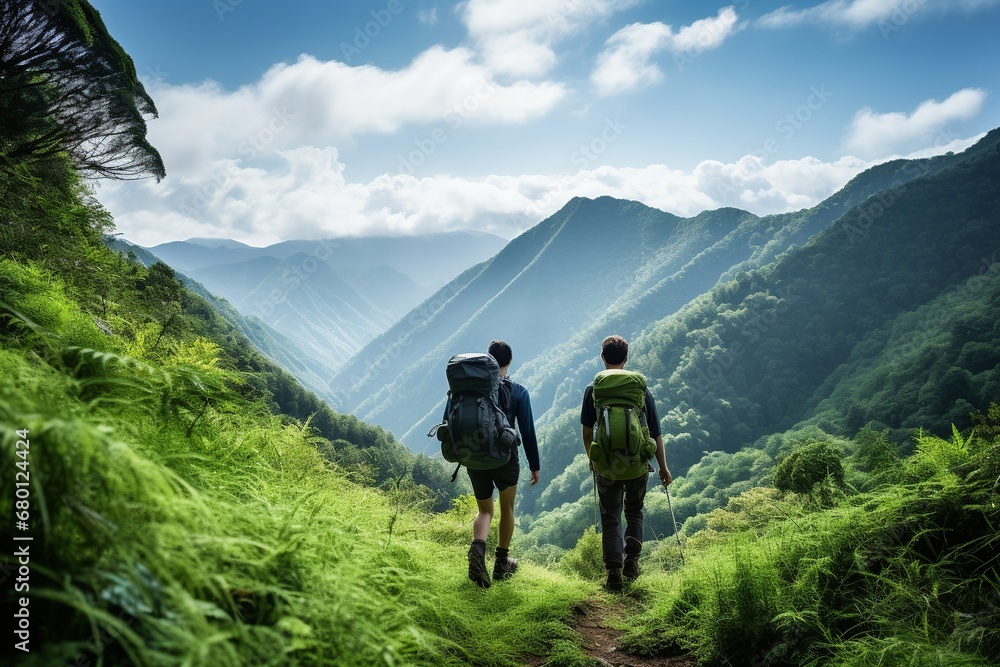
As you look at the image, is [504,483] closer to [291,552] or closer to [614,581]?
[614,581]

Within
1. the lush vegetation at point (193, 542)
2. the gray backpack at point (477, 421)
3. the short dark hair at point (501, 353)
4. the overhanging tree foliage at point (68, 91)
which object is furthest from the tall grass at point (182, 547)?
the overhanging tree foliage at point (68, 91)

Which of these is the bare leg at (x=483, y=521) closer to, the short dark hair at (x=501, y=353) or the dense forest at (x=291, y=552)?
the dense forest at (x=291, y=552)

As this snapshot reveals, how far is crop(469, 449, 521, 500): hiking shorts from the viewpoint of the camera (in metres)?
4.49

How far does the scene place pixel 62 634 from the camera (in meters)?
1.21

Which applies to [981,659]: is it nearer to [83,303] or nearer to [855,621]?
[855,621]

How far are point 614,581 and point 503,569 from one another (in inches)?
45.8

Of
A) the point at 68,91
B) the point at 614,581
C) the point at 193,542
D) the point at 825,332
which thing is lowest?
the point at 614,581

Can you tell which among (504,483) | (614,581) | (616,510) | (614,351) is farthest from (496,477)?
(614,351)

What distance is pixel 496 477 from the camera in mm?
4527

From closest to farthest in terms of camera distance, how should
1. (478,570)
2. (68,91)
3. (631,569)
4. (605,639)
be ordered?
(605,639)
(478,570)
(631,569)
(68,91)

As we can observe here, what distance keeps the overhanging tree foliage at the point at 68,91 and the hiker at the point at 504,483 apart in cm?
841

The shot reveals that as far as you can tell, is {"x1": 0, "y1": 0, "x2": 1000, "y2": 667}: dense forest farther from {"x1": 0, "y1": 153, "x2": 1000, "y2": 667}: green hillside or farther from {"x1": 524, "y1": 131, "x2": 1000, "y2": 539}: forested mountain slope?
{"x1": 524, "y1": 131, "x2": 1000, "y2": 539}: forested mountain slope

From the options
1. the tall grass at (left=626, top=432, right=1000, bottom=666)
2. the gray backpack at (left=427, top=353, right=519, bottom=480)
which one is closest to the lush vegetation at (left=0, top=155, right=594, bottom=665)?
the gray backpack at (left=427, top=353, right=519, bottom=480)

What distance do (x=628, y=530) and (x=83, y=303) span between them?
732cm
